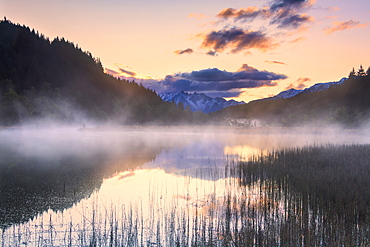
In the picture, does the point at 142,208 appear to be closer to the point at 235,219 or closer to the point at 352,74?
the point at 235,219

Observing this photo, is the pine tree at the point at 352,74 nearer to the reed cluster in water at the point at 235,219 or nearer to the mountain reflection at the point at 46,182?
the mountain reflection at the point at 46,182

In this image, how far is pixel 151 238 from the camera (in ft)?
38.2

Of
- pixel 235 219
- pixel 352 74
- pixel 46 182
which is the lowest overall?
pixel 235 219

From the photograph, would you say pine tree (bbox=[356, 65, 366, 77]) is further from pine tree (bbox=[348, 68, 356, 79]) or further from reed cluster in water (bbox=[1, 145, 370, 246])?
reed cluster in water (bbox=[1, 145, 370, 246])

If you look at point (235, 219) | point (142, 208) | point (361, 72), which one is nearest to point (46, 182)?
point (142, 208)

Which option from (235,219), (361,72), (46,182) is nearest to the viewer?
(235,219)

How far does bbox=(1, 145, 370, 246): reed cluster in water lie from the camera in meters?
10.6

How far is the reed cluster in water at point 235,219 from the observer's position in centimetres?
1061

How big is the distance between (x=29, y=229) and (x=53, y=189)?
746 cm

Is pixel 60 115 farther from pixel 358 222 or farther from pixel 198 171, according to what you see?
pixel 358 222

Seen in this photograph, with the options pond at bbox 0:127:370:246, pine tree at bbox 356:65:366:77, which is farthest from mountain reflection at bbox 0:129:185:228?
pine tree at bbox 356:65:366:77

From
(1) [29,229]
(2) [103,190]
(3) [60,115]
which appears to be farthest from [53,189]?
(3) [60,115]

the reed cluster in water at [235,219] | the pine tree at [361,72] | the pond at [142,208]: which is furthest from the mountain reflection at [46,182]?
the pine tree at [361,72]

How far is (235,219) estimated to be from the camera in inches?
543
